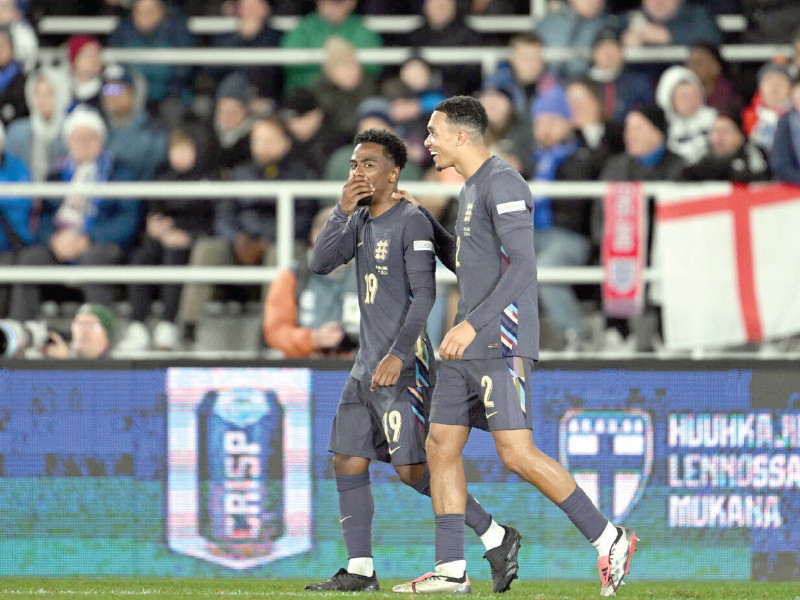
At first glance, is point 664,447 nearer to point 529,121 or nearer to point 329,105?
point 529,121

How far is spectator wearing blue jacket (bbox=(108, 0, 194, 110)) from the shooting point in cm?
1155

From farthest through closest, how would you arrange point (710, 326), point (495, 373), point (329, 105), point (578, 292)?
1. point (329, 105)
2. point (578, 292)
3. point (710, 326)
4. point (495, 373)

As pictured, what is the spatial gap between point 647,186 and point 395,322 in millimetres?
3626

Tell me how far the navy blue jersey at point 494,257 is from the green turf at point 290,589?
1.08 metres

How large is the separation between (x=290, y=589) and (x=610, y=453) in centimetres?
189

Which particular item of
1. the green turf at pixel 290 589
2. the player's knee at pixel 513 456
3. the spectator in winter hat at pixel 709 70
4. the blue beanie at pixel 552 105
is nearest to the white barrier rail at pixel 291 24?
the spectator in winter hat at pixel 709 70

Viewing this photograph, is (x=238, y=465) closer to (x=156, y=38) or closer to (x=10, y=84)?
(x=10, y=84)

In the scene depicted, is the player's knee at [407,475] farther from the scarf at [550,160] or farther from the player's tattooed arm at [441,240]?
the scarf at [550,160]

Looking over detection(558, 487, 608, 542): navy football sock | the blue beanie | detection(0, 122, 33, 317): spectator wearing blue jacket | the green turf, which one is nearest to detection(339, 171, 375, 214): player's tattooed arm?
detection(558, 487, 608, 542): navy football sock

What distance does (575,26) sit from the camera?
11055 millimetres

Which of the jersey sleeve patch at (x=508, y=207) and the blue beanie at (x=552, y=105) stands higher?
the blue beanie at (x=552, y=105)

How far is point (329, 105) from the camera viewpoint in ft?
34.8

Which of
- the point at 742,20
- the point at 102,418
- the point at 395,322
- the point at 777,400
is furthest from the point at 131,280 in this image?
the point at 742,20

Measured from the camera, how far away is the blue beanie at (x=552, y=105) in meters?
10.0
